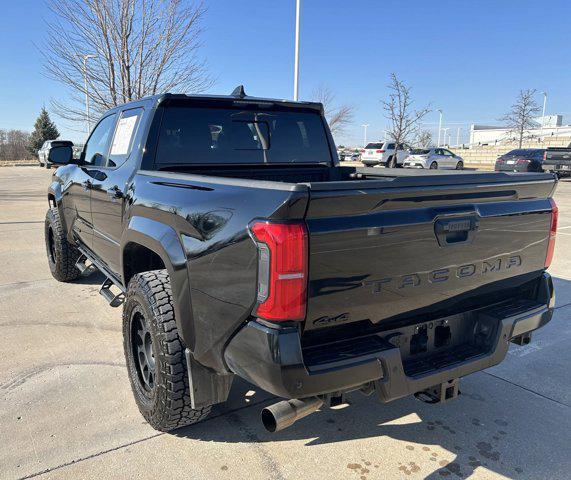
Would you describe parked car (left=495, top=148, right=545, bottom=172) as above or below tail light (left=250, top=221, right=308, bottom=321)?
above

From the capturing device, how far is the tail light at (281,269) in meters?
1.84

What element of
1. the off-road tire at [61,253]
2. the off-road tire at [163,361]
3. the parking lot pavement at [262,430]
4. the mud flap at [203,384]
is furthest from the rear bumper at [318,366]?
the off-road tire at [61,253]

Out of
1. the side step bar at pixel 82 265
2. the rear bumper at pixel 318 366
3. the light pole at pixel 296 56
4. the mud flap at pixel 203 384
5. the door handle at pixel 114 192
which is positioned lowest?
the side step bar at pixel 82 265

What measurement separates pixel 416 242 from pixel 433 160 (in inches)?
1157

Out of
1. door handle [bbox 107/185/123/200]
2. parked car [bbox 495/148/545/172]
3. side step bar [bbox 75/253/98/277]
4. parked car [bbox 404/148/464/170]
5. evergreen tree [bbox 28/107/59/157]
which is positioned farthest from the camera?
evergreen tree [bbox 28/107/59/157]

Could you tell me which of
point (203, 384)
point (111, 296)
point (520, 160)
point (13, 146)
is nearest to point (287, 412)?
point (203, 384)

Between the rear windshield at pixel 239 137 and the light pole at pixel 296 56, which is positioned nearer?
the rear windshield at pixel 239 137

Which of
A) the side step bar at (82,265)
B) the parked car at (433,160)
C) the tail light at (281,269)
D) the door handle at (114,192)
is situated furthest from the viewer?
the parked car at (433,160)

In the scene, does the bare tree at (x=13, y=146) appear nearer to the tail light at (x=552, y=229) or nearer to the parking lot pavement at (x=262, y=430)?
the parking lot pavement at (x=262, y=430)

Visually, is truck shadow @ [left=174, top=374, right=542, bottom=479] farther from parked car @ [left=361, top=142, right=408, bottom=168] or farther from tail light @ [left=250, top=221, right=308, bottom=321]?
parked car @ [left=361, top=142, right=408, bottom=168]

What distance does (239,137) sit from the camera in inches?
145

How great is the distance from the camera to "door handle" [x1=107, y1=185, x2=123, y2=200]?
340cm

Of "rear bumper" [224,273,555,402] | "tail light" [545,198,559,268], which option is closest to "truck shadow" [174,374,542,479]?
"rear bumper" [224,273,555,402]

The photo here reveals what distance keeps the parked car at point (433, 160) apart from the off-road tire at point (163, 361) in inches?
1107
